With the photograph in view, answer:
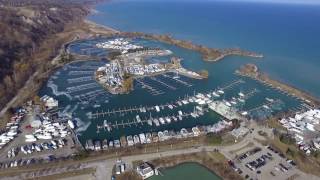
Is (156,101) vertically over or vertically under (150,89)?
under

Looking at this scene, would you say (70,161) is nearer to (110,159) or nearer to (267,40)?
(110,159)

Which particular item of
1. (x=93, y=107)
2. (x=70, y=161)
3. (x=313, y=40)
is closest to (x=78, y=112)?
(x=93, y=107)

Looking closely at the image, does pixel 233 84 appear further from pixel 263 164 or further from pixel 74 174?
pixel 74 174

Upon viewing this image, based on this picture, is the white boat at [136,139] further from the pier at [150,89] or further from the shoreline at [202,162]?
the pier at [150,89]

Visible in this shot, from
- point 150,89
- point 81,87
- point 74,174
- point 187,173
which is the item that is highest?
point 150,89

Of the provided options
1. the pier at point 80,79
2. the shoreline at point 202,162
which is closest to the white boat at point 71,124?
the shoreline at point 202,162

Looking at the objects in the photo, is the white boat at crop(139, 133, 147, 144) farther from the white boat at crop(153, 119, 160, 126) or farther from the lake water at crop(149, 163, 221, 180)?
the lake water at crop(149, 163, 221, 180)

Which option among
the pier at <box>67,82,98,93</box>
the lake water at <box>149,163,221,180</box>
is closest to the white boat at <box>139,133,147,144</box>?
the lake water at <box>149,163,221,180</box>

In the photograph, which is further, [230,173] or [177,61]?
[177,61]

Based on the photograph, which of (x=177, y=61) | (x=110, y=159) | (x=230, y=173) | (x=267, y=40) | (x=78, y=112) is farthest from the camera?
(x=267, y=40)

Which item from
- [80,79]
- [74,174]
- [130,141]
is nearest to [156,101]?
[130,141]
